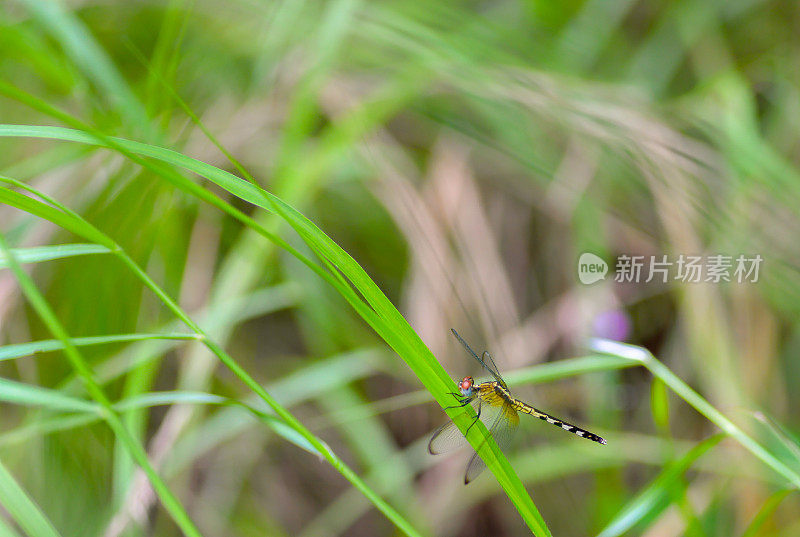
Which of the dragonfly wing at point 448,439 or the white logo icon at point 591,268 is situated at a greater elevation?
the white logo icon at point 591,268

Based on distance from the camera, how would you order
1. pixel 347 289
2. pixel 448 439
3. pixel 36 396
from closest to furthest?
pixel 347 289 < pixel 36 396 < pixel 448 439

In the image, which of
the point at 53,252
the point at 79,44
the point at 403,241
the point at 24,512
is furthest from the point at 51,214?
the point at 403,241

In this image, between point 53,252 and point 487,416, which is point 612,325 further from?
point 53,252

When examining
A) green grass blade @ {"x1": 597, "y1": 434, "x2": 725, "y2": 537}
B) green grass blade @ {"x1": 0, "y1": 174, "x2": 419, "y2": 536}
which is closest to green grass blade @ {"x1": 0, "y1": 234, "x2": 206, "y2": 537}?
green grass blade @ {"x1": 0, "y1": 174, "x2": 419, "y2": 536}

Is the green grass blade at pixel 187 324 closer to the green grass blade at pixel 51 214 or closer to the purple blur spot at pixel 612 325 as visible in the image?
the green grass blade at pixel 51 214

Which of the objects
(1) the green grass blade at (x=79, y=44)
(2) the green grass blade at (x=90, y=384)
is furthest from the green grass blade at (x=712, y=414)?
(1) the green grass blade at (x=79, y=44)

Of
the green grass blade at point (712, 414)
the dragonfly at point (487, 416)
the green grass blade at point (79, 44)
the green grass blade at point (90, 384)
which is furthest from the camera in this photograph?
the green grass blade at point (79, 44)
